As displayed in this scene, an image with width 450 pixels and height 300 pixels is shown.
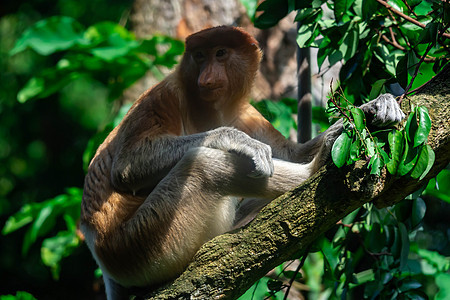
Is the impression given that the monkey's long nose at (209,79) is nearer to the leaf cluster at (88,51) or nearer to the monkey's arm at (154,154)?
the monkey's arm at (154,154)

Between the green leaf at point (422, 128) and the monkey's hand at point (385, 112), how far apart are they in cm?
11

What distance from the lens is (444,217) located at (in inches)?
150

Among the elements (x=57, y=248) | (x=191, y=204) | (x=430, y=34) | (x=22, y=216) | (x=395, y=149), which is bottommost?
(x=57, y=248)

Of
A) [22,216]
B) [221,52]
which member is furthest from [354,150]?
[22,216]

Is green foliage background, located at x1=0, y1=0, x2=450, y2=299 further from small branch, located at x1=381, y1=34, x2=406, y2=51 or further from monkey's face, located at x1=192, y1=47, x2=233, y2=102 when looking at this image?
monkey's face, located at x1=192, y1=47, x2=233, y2=102

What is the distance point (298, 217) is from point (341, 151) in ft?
1.18

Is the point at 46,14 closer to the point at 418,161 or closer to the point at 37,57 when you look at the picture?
the point at 37,57

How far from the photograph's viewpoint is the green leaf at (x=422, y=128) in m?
1.87

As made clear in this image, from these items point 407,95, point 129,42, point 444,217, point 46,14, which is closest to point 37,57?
point 46,14

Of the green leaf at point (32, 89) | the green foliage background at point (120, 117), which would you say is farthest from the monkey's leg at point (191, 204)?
the green leaf at point (32, 89)

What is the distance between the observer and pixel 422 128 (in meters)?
1.88

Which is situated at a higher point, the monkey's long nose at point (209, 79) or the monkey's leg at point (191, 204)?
the monkey's long nose at point (209, 79)

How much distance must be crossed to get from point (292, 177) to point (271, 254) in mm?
504

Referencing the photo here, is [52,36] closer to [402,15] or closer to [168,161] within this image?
[168,161]
